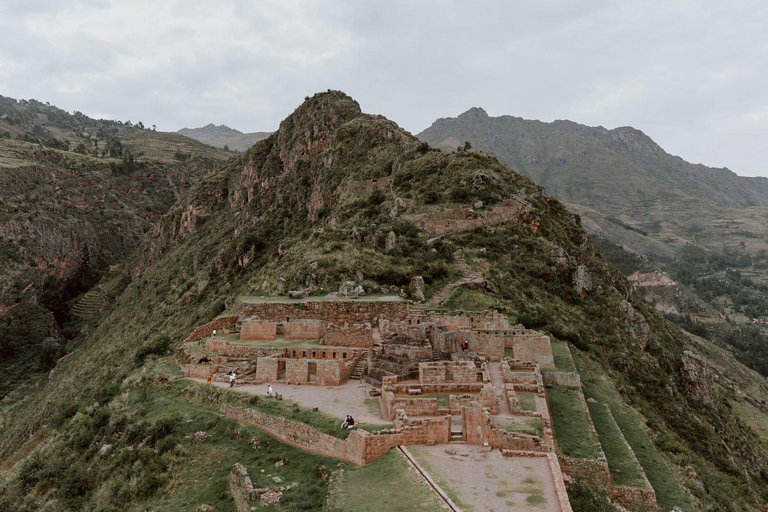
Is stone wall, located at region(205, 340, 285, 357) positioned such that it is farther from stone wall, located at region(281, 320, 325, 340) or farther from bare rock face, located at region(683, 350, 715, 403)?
bare rock face, located at region(683, 350, 715, 403)

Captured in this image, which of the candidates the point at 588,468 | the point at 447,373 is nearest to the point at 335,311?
the point at 447,373

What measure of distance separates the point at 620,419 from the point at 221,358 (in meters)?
16.5

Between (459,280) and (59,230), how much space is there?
114 metres

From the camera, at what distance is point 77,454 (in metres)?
20.0

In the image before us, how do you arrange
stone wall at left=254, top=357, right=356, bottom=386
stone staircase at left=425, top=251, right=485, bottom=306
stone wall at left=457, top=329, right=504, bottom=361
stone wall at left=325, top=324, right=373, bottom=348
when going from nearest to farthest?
stone wall at left=254, top=357, right=356, bottom=386 < stone wall at left=457, top=329, right=504, bottom=361 < stone wall at left=325, top=324, right=373, bottom=348 < stone staircase at left=425, top=251, right=485, bottom=306

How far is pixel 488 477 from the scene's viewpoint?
11.2 meters

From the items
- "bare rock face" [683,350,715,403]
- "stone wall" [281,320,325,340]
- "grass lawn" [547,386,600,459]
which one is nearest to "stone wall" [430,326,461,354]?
"grass lawn" [547,386,600,459]

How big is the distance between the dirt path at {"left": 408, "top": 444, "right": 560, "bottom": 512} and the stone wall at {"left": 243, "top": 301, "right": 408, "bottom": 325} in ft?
45.8

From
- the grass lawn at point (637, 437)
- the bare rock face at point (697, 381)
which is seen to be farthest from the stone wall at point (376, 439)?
the bare rock face at point (697, 381)

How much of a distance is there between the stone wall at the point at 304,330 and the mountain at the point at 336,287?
210 inches

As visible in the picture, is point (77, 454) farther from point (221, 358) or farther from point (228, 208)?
point (228, 208)

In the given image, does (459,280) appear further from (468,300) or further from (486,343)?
(486,343)

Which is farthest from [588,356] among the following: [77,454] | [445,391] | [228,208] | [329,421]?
[228,208]

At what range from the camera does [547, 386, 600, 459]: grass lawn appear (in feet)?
47.9
